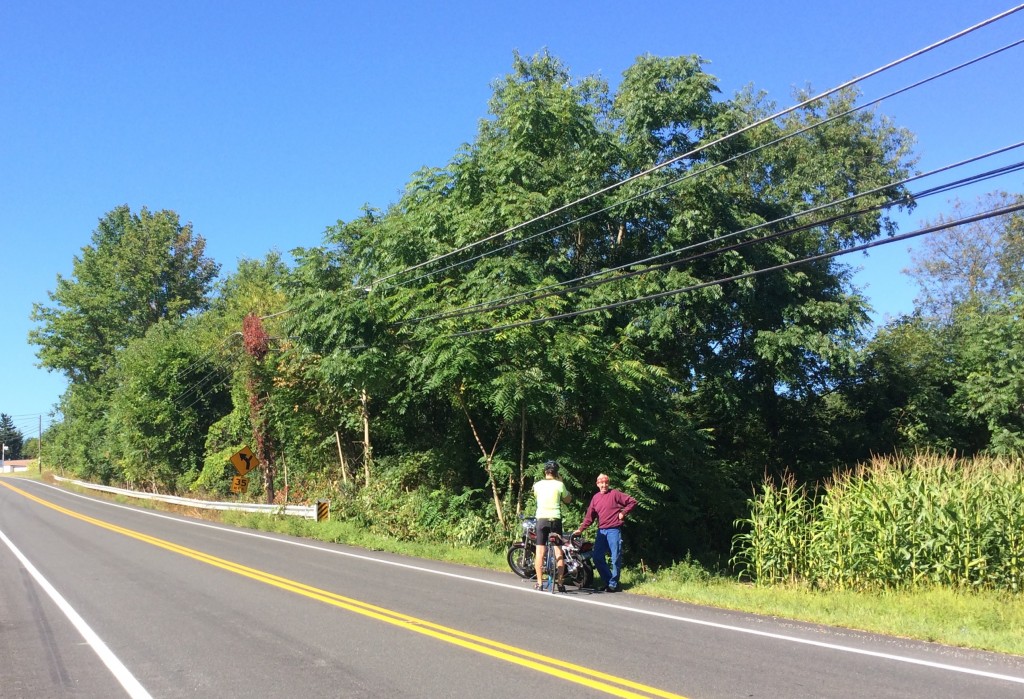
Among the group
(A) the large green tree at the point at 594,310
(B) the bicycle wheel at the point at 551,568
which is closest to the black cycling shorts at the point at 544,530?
(B) the bicycle wheel at the point at 551,568

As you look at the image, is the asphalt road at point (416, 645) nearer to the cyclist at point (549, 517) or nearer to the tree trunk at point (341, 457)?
the cyclist at point (549, 517)

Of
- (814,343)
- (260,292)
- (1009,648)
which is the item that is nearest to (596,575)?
(1009,648)

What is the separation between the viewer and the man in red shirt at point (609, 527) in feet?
40.3

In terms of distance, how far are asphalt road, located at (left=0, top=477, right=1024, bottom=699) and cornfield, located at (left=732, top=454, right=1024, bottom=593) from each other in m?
4.30

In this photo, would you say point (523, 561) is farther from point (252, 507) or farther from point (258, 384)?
point (258, 384)

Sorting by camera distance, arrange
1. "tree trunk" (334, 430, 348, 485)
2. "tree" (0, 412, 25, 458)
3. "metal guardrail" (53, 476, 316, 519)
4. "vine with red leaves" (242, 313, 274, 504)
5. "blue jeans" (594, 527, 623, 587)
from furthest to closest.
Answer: "tree" (0, 412, 25, 458) < "vine with red leaves" (242, 313, 274, 504) < "tree trunk" (334, 430, 348, 485) < "metal guardrail" (53, 476, 316, 519) < "blue jeans" (594, 527, 623, 587)

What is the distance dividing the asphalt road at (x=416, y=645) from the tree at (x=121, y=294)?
189 ft

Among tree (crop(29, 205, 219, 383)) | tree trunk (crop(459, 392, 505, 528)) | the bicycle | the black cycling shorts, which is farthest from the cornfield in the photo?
tree (crop(29, 205, 219, 383))

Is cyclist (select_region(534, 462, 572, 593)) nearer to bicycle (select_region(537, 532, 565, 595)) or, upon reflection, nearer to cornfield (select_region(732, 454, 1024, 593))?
bicycle (select_region(537, 532, 565, 595))

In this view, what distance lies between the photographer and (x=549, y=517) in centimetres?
1240

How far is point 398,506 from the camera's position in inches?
874

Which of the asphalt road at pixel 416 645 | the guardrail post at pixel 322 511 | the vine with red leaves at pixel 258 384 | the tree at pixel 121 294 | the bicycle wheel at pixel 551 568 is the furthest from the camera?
the tree at pixel 121 294

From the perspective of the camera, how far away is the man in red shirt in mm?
12273

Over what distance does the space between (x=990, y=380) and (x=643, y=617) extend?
2221 cm
